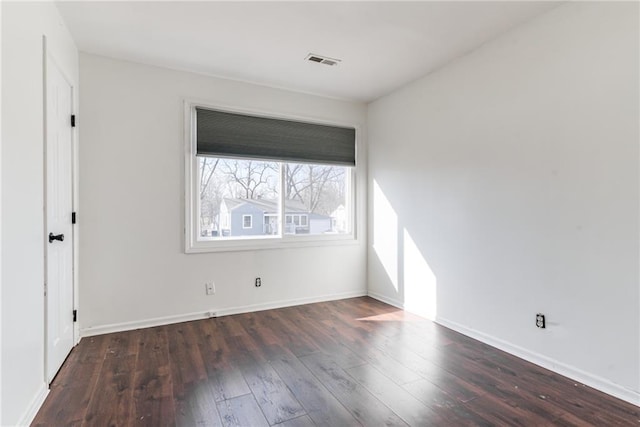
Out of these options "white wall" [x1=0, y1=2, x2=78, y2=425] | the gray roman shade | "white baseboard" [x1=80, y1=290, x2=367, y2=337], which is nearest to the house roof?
the gray roman shade

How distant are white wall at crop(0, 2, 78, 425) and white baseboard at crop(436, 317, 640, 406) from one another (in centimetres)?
318

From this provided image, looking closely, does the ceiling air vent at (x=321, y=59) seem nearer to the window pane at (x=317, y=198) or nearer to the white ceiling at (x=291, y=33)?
the white ceiling at (x=291, y=33)

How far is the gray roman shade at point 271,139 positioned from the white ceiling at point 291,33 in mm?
501

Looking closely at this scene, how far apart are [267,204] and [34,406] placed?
259 centimetres

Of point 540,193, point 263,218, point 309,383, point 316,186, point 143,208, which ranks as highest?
point 316,186

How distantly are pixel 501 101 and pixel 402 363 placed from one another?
2.26 meters

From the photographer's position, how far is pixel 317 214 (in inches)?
168

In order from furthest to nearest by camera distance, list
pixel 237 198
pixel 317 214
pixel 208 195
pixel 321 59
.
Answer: pixel 317 214 → pixel 237 198 → pixel 208 195 → pixel 321 59

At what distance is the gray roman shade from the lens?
3.58 meters

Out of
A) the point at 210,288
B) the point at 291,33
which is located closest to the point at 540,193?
the point at 291,33

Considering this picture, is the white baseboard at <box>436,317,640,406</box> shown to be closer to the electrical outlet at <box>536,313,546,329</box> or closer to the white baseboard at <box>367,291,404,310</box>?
the electrical outlet at <box>536,313,546,329</box>

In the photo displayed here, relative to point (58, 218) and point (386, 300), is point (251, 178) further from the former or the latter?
point (386, 300)

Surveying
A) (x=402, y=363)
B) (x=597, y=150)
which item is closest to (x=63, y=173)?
(x=402, y=363)

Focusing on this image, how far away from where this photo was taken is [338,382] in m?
2.26
